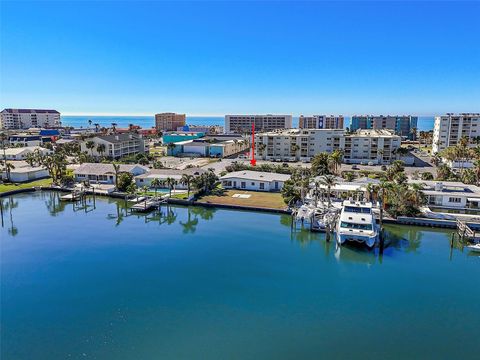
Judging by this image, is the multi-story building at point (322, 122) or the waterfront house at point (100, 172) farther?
the multi-story building at point (322, 122)

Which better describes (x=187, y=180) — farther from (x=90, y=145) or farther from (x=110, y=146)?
(x=90, y=145)

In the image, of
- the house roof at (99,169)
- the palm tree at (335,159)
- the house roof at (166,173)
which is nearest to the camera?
the house roof at (166,173)

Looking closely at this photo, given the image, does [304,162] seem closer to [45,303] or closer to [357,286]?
[357,286]

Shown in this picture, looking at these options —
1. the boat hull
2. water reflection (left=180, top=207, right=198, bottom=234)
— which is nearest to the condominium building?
water reflection (left=180, top=207, right=198, bottom=234)

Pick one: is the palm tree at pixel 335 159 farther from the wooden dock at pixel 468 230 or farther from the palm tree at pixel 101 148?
the palm tree at pixel 101 148

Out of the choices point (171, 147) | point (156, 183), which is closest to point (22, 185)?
point (156, 183)

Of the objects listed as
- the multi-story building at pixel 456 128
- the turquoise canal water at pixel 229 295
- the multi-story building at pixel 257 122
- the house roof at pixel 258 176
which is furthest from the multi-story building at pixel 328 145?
the multi-story building at pixel 257 122
